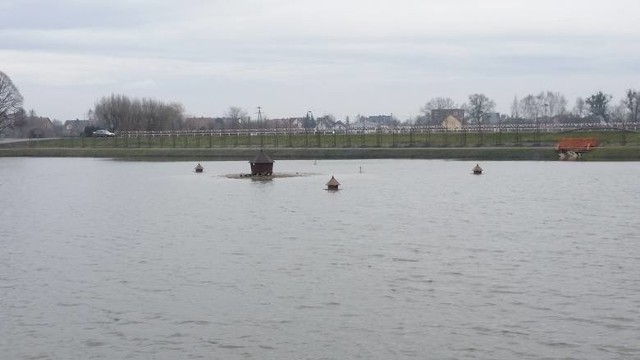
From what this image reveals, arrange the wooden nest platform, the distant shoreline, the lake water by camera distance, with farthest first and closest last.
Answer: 1. the distant shoreline
2. the wooden nest platform
3. the lake water

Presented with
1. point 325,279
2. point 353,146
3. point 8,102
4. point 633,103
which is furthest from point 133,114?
point 325,279

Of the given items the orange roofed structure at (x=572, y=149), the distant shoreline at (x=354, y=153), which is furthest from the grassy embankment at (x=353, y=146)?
the orange roofed structure at (x=572, y=149)

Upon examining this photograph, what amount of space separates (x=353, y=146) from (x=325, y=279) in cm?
8818

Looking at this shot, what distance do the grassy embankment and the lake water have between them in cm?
4788

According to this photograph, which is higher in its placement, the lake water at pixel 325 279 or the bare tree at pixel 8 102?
the bare tree at pixel 8 102

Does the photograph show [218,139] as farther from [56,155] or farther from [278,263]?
[278,263]

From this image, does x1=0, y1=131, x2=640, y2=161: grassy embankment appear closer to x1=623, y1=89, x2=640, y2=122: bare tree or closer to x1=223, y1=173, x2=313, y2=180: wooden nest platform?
x1=223, y1=173, x2=313, y2=180: wooden nest platform

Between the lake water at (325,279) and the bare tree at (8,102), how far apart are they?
4388 inches

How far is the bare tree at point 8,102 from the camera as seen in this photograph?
14412cm

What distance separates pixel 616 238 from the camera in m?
26.2

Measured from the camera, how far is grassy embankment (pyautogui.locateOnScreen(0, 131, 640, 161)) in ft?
289

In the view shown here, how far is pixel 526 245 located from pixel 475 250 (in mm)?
1853

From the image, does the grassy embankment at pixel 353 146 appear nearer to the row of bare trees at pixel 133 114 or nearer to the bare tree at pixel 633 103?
the row of bare trees at pixel 133 114

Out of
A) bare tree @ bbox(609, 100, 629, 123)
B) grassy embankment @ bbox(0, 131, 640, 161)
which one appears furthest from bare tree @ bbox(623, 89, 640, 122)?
grassy embankment @ bbox(0, 131, 640, 161)
